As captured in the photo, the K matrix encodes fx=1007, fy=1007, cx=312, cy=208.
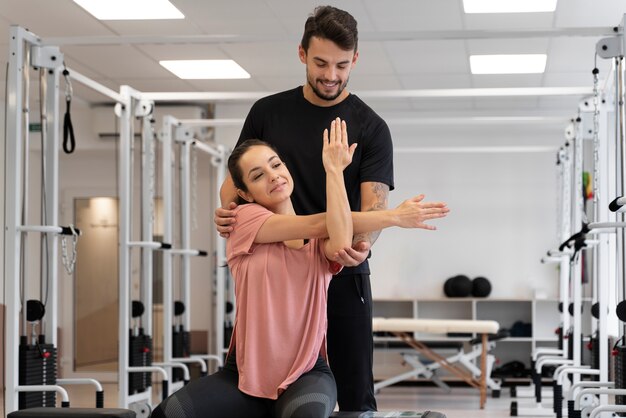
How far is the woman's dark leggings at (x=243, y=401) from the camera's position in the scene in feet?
6.23

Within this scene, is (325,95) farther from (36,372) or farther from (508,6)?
(508,6)

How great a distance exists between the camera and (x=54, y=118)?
4.33 m

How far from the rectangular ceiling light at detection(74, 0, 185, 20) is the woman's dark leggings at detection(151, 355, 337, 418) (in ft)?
13.0

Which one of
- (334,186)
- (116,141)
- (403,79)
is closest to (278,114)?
(334,186)

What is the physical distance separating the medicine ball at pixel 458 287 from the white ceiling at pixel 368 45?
1.52 meters

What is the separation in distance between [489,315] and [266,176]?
24.1 ft

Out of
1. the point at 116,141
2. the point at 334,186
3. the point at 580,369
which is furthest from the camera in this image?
the point at 116,141

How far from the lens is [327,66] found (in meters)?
2.24

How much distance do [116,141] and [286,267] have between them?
6952 mm

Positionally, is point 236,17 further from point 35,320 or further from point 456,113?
point 456,113

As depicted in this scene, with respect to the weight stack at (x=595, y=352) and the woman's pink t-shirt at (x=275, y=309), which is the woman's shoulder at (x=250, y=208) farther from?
the weight stack at (x=595, y=352)

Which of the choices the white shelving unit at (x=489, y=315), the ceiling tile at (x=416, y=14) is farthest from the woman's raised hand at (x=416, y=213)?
the white shelving unit at (x=489, y=315)

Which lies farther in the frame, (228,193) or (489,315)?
(489,315)

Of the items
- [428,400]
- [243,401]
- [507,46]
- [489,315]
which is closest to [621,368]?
[243,401]
